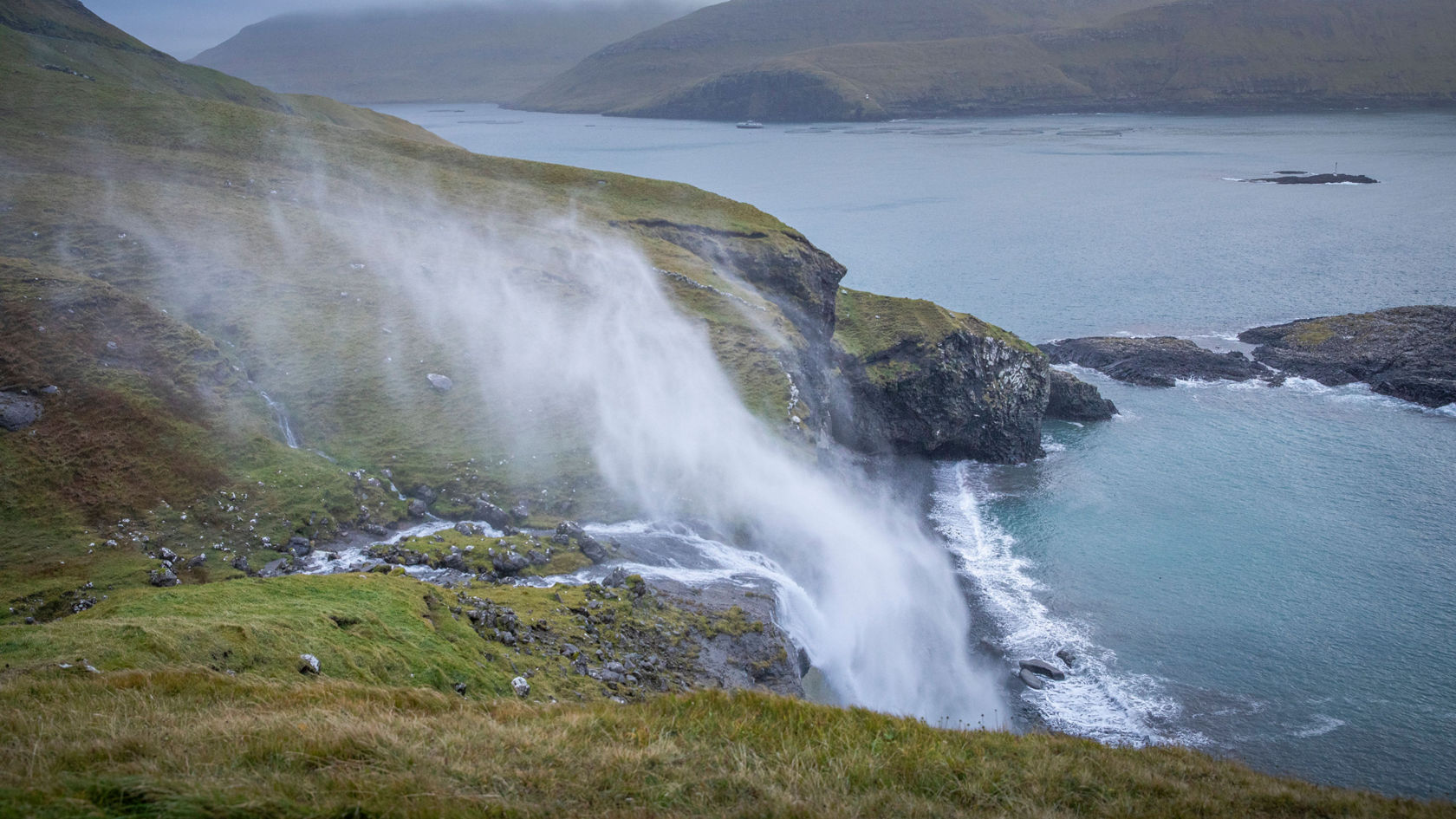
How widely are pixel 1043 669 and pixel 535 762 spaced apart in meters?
28.4

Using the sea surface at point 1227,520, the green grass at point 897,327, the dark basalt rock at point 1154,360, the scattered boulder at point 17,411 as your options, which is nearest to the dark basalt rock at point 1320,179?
the sea surface at point 1227,520

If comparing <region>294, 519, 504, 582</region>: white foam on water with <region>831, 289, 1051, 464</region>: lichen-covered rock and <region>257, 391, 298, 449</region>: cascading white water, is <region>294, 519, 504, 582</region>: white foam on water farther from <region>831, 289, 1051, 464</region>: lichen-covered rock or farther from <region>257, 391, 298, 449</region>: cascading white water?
<region>831, 289, 1051, 464</region>: lichen-covered rock

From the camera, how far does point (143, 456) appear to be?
3403cm

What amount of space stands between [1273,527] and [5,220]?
238 feet

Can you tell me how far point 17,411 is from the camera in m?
33.0

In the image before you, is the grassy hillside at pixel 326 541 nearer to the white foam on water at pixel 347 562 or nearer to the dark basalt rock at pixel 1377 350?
the white foam on water at pixel 347 562

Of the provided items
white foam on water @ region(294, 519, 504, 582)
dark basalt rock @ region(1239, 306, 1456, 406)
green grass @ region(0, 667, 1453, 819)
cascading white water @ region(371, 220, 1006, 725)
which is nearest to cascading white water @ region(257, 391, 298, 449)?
white foam on water @ region(294, 519, 504, 582)

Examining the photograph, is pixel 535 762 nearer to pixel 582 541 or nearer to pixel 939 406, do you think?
pixel 582 541

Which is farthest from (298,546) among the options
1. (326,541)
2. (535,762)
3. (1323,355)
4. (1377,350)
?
(1377,350)

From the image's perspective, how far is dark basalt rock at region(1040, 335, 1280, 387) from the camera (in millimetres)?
74938

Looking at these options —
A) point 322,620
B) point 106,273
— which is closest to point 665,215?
point 106,273

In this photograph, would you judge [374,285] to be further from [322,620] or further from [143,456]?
[322,620]

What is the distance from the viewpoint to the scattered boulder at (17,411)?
32.6m

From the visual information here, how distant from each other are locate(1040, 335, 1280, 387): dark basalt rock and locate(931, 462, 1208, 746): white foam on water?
1216 inches
